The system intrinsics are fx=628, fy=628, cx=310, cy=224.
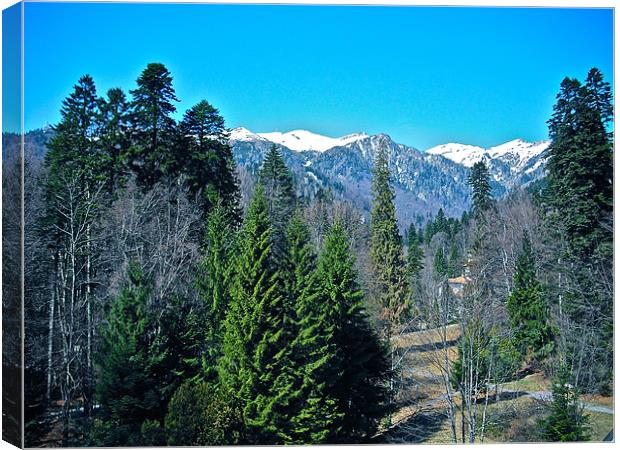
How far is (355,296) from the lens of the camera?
1752cm

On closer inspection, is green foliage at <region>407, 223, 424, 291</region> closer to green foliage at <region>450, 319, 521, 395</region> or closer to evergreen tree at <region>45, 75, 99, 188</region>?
green foliage at <region>450, 319, 521, 395</region>

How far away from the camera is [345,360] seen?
17.0 m

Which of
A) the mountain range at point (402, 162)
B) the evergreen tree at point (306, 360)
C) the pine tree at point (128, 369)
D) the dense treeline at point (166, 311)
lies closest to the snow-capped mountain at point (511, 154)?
the mountain range at point (402, 162)

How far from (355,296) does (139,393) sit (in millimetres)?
6504

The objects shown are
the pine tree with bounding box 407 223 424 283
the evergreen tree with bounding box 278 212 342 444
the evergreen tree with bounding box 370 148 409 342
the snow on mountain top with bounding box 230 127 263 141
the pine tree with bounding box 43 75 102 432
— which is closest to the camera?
the pine tree with bounding box 43 75 102 432

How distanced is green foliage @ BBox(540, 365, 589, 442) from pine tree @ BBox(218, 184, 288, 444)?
6.03 m

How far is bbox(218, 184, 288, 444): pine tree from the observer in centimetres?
1439

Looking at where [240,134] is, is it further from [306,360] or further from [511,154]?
[511,154]

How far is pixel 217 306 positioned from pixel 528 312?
10243 millimetres

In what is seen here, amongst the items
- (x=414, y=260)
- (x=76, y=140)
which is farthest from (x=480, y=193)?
(x=76, y=140)

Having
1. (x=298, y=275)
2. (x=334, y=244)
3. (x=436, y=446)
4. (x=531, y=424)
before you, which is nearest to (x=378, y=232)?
(x=334, y=244)

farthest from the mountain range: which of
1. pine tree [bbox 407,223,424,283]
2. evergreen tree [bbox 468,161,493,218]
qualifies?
pine tree [bbox 407,223,424,283]

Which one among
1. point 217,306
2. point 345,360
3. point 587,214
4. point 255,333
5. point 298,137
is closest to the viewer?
point 255,333

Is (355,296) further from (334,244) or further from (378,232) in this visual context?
(378,232)
